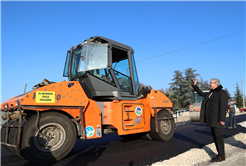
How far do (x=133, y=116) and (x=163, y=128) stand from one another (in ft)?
5.72

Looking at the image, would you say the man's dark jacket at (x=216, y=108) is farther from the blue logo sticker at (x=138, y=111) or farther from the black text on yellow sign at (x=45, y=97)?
the black text on yellow sign at (x=45, y=97)

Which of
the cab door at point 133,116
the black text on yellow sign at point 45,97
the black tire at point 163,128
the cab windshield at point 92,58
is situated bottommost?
the black tire at point 163,128

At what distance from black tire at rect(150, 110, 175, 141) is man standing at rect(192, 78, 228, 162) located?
94.4 inches

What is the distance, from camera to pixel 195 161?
13.1ft

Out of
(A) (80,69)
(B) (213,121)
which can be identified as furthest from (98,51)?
(B) (213,121)

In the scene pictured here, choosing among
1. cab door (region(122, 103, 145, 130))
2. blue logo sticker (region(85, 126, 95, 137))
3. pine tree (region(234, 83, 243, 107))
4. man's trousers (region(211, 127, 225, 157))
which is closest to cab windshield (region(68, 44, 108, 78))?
cab door (region(122, 103, 145, 130))

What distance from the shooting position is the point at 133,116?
19.0 ft

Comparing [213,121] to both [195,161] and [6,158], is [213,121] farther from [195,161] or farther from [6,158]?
[6,158]

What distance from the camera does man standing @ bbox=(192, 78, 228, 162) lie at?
398 centimetres

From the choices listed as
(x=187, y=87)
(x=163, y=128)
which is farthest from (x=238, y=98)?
(x=163, y=128)

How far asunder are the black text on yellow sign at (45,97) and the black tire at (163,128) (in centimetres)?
358

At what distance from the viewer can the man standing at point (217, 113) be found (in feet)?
13.1

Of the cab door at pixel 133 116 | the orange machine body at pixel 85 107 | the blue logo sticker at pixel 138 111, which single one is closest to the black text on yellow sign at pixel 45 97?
the orange machine body at pixel 85 107

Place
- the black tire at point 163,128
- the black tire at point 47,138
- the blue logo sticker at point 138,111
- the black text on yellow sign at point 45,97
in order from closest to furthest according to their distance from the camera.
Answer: the black tire at point 47,138 < the black text on yellow sign at point 45,97 < the blue logo sticker at point 138,111 < the black tire at point 163,128
